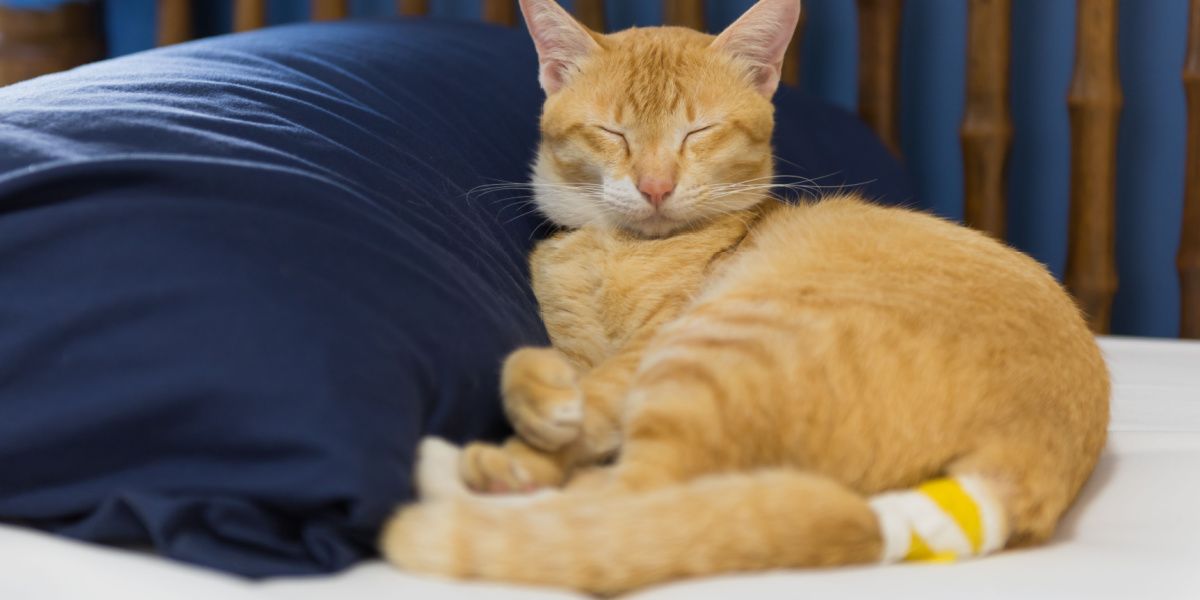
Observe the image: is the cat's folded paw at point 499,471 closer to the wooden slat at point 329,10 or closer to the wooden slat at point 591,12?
the wooden slat at point 591,12

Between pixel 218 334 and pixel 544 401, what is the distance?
0.34 metres

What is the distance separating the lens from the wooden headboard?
8.48 ft

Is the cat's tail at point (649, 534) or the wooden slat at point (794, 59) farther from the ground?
the wooden slat at point (794, 59)

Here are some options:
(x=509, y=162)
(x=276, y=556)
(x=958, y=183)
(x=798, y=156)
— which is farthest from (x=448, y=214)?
(x=958, y=183)

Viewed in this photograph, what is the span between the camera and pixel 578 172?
181cm

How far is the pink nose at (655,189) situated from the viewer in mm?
1690

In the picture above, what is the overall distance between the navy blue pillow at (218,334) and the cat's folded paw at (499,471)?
2.0 inches

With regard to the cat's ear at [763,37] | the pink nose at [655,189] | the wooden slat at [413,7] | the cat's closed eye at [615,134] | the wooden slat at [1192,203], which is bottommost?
the wooden slat at [1192,203]

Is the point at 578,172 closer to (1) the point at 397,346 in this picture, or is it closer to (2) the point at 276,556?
(1) the point at 397,346

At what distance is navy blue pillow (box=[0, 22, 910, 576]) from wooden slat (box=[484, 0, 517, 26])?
1.55m

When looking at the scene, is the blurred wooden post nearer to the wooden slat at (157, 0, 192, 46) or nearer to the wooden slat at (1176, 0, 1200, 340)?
the wooden slat at (157, 0, 192, 46)

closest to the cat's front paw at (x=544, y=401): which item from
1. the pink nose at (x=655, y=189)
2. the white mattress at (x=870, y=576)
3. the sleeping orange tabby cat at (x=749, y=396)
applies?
the sleeping orange tabby cat at (x=749, y=396)

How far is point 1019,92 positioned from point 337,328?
7.16ft

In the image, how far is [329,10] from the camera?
2.95 metres
